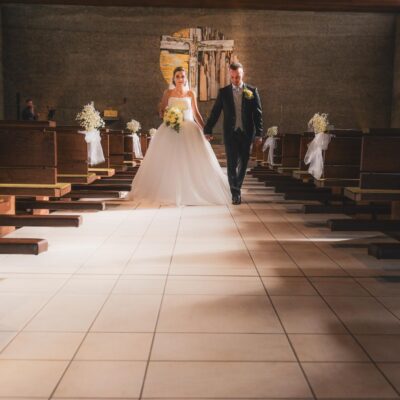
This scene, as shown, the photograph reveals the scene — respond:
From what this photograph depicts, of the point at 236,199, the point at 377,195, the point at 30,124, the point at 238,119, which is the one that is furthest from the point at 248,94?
the point at 30,124

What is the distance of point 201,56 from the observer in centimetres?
→ 1811

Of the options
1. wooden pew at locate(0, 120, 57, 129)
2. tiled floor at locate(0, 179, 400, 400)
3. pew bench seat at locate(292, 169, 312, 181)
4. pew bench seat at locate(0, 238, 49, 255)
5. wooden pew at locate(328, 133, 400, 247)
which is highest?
wooden pew at locate(0, 120, 57, 129)

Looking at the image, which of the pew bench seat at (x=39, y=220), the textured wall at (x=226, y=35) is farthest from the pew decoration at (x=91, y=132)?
the textured wall at (x=226, y=35)

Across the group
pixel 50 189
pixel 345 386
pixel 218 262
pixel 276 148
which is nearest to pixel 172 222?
pixel 50 189

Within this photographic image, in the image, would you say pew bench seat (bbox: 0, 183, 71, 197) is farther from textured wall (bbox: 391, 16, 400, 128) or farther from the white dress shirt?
textured wall (bbox: 391, 16, 400, 128)

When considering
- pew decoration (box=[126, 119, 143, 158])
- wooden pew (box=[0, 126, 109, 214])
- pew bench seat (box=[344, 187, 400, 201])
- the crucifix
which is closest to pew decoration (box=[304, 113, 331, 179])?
pew bench seat (box=[344, 187, 400, 201])

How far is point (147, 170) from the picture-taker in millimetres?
6930

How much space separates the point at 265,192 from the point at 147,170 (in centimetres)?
225

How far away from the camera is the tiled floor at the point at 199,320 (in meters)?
1.79

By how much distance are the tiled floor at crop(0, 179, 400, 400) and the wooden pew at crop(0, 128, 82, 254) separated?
48 cm

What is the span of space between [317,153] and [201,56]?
12.3m

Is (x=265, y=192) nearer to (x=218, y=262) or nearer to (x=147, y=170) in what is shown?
(x=147, y=170)

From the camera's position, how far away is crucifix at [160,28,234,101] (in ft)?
59.5

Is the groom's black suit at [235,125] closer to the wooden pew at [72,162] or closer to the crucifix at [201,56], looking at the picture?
the wooden pew at [72,162]
